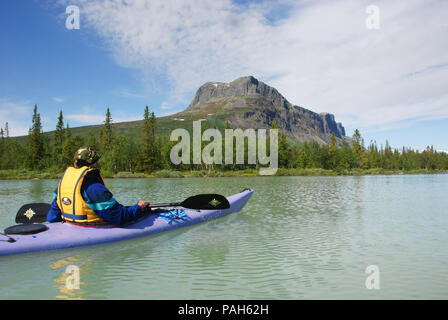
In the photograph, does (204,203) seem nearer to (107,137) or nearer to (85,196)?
(85,196)

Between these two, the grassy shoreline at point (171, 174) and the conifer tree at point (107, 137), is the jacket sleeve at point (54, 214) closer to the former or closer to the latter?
the grassy shoreline at point (171, 174)

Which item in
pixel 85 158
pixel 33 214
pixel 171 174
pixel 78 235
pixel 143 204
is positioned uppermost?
pixel 85 158

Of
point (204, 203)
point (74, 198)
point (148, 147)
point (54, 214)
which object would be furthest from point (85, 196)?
point (148, 147)

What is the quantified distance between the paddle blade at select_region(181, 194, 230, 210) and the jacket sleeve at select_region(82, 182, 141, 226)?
9.28 feet

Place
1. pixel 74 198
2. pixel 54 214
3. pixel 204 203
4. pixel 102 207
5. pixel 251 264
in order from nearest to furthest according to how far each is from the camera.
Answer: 1. pixel 251 264
2. pixel 74 198
3. pixel 102 207
4. pixel 54 214
5. pixel 204 203

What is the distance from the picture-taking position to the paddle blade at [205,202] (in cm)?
1070

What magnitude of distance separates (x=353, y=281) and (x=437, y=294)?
1.18 m

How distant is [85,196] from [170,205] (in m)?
3.66

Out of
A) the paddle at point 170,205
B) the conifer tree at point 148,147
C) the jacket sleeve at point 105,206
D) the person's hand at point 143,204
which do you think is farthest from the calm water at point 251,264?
the conifer tree at point 148,147

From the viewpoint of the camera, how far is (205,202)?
36.1 ft

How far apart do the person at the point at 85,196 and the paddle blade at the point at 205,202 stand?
3296 millimetres

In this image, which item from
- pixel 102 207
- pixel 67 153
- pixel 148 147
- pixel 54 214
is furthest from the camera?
pixel 148 147

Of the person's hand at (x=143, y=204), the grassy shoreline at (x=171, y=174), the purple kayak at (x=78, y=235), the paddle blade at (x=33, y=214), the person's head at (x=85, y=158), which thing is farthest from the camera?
the grassy shoreline at (x=171, y=174)
